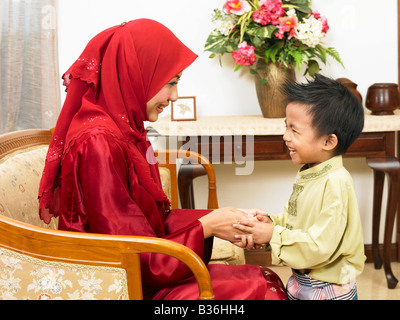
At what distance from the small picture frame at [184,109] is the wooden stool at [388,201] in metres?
1.10

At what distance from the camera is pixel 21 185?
1.76m

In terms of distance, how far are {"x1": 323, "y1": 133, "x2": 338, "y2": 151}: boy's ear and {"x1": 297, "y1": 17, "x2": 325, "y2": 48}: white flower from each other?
1333mm

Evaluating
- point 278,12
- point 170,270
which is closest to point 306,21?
point 278,12

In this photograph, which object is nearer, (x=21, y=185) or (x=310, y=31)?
(x=21, y=185)

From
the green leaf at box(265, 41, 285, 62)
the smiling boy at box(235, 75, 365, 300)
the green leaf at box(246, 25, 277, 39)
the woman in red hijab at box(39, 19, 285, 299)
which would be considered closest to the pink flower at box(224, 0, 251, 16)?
the green leaf at box(246, 25, 277, 39)

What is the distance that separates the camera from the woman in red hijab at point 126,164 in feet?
4.65

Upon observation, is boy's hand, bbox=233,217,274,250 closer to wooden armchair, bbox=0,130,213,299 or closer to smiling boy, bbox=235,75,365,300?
smiling boy, bbox=235,75,365,300

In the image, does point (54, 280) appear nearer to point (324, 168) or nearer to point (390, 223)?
point (324, 168)

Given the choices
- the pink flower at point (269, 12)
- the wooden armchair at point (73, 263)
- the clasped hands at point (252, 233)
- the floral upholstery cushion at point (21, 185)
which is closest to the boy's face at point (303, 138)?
the clasped hands at point (252, 233)

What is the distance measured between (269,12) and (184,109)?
758mm

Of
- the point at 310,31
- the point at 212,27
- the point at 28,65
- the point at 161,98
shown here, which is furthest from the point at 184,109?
the point at 161,98

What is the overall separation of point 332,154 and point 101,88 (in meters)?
0.79

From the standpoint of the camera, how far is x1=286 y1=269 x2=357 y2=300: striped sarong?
156cm
